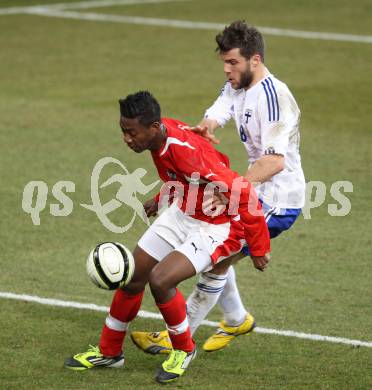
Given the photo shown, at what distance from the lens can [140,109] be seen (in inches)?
304

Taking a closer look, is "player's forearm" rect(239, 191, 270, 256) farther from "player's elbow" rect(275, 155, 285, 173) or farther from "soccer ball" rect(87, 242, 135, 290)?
"soccer ball" rect(87, 242, 135, 290)

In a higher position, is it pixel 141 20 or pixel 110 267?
pixel 141 20

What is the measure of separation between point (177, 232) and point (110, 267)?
0.67 m

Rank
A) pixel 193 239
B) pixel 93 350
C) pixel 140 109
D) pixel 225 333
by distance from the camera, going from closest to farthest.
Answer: pixel 140 109
pixel 193 239
pixel 93 350
pixel 225 333

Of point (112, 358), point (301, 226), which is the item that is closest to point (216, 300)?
point (112, 358)

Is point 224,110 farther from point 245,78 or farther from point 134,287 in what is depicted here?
point 134,287

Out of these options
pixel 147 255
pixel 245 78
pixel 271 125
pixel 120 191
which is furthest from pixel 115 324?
pixel 120 191

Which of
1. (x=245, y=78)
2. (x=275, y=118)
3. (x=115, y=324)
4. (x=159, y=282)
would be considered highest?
(x=245, y=78)

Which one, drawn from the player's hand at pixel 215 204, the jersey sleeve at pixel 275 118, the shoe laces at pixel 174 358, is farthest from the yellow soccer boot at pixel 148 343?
the jersey sleeve at pixel 275 118

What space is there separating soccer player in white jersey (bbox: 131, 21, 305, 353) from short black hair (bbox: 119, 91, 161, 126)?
673mm

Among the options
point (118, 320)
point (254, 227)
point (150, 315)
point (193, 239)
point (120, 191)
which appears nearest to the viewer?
point (254, 227)

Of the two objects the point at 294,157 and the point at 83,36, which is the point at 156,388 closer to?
the point at 294,157

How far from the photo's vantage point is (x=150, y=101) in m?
7.77

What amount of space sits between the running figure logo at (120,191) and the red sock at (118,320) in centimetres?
308
